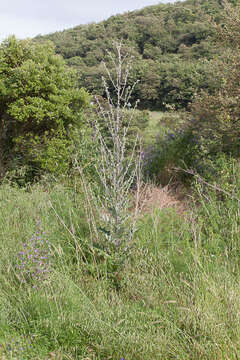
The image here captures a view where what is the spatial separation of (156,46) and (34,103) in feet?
66.8

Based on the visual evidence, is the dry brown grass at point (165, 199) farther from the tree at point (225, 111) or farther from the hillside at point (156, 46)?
the hillside at point (156, 46)

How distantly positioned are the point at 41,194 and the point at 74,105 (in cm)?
232

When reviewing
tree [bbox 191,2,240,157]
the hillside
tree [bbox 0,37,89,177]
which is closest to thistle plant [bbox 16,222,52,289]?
tree [bbox 0,37,89,177]

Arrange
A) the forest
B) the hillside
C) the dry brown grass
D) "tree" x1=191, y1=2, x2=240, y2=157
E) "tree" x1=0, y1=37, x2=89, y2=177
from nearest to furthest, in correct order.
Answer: the forest → the dry brown grass → "tree" x1=191, y1=2, x2=240, y2=157 → "tree" x1=0, y1=37, x2=89, y2=177 → the hillside

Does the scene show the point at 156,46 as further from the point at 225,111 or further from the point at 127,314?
the point at 127,314

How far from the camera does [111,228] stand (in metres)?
2.77

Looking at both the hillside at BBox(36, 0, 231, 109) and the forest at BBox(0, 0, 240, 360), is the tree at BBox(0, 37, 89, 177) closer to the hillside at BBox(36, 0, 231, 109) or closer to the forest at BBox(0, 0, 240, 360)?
the forest at BBox(0, 0, 240, 360)

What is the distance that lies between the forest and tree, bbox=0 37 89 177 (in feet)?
0.08

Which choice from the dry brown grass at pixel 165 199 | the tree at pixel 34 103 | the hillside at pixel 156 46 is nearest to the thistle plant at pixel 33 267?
the dry brown grass at pixel 165 199

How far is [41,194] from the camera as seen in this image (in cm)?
431

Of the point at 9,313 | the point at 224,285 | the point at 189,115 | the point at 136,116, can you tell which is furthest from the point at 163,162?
the point at 136,116

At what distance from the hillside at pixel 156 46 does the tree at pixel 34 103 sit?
10333mm

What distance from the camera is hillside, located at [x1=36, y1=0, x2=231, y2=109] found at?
58.4 feet

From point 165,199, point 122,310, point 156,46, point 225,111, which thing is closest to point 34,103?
point 165,199
